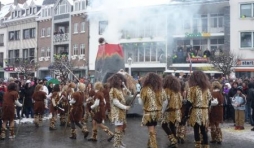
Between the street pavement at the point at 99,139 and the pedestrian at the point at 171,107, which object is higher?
the pedestrian at the point at 171,107

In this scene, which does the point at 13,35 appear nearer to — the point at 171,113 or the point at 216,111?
the point at 216,111

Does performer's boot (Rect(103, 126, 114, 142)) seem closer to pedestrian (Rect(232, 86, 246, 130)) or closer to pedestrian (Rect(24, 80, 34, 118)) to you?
pedestrian (Rect(232, 86, 246, 130))

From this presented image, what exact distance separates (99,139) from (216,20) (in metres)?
25.6

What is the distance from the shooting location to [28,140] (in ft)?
36.3

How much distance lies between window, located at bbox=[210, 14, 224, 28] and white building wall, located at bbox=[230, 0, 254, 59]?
1258 mm

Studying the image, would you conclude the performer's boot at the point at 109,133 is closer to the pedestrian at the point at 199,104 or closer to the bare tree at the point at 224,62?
the pedestrian at the point at 199,104

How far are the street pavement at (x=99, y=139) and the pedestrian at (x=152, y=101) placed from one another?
1693 mm

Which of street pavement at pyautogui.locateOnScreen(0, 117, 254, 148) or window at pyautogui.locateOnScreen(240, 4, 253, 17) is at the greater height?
window at pyautogui.locateOnScreen(240, 4, 253, 17)

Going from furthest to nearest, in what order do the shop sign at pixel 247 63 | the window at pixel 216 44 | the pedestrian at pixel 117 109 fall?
the window at pixel 216 44 < the shop sign at pixel 247 63 < the pedestrian at pixel 117 109

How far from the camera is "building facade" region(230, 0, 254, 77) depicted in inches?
1241

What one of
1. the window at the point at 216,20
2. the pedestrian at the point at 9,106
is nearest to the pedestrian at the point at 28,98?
the pedestrian at the point at 9,106

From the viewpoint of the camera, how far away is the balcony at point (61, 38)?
43.7 meters

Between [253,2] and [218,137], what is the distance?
24.1 m

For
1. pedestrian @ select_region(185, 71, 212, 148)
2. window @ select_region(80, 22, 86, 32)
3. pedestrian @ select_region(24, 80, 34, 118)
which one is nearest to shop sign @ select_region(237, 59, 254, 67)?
window @ select_region(80, 22, 86, 32)
